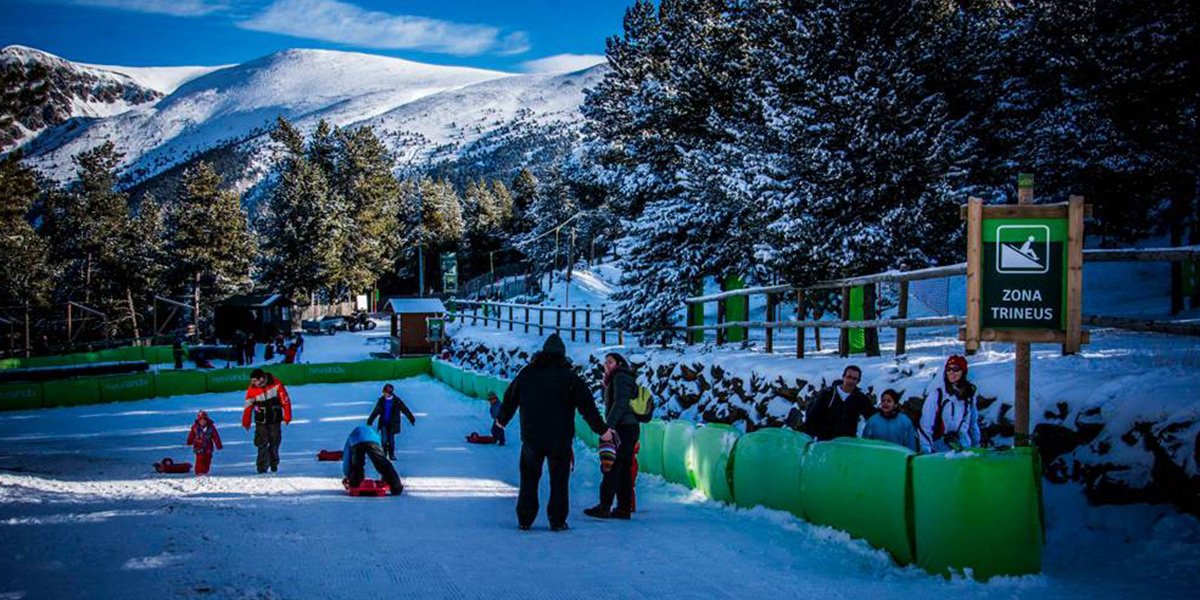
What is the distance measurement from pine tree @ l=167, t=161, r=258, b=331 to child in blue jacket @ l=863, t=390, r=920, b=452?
54810 mm

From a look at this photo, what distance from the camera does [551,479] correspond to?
23.8 feet

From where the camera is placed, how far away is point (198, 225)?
55.0m

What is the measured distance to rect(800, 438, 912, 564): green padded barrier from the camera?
586cm

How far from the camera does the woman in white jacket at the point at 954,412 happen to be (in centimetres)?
663

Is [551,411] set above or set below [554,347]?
below

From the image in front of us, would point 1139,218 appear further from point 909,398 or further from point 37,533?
point 37,533

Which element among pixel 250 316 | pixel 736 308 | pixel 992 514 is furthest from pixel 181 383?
pixel 992 514

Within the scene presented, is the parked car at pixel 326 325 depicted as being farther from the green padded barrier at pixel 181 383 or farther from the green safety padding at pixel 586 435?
the green safety padding at pixel 586 435

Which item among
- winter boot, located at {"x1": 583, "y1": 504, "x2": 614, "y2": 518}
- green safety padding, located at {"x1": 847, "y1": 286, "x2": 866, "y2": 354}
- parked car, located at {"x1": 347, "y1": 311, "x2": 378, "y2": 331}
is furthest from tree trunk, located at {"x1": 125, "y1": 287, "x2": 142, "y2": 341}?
winter boot, located at {"x1": 583, "y1": 504, "x2": 614, "y2": 518}

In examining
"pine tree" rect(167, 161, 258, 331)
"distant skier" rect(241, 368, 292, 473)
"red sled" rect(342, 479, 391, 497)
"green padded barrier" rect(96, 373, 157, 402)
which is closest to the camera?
"red sled" rect(342, 479, 391, 497)

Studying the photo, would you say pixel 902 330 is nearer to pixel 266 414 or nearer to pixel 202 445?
pixel 266 414

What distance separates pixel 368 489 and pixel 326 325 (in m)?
46.9

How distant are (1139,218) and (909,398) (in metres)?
17.3

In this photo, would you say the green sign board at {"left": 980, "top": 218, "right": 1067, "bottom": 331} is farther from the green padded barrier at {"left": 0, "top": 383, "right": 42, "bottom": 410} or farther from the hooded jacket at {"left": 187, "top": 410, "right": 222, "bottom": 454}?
the green padded barrier at {"left": 0, "top": 383, "right": 42, "bottom": 410}
